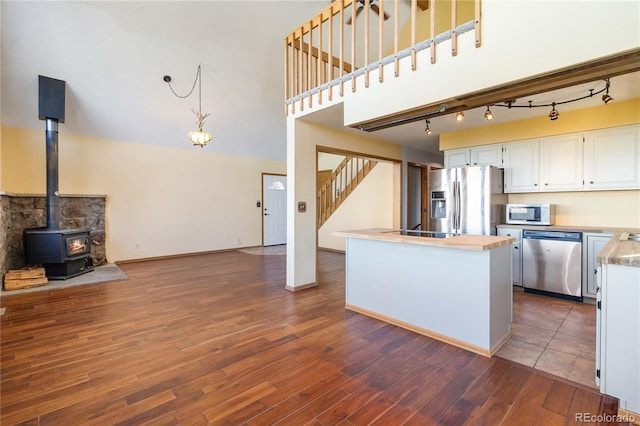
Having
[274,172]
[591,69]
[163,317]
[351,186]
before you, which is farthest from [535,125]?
[274,172]

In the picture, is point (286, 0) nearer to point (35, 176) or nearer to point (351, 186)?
point (351, 186)

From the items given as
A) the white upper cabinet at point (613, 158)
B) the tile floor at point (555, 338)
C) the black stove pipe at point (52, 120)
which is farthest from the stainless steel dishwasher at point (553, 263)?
the black stove pipe at point (52, 120)

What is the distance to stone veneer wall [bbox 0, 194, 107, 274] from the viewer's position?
15.4 feet

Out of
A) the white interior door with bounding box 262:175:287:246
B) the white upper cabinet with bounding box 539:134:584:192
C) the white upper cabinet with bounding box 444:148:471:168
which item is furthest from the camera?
the white interior door with bounding box 262:175:287:246

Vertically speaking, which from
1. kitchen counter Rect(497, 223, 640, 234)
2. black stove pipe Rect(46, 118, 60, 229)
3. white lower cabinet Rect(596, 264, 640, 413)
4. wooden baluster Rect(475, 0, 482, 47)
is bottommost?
white lower cabinet Rect(596, 264, 640, 413)

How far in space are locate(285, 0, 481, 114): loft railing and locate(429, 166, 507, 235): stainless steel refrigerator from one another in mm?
2068

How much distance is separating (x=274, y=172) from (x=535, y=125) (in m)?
6.29

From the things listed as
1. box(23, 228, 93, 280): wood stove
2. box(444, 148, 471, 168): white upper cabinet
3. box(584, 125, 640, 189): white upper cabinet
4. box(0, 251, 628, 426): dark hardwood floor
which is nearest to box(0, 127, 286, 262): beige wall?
box(23, 228, 93, 280): wood stove

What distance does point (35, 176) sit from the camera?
5254 millimetres

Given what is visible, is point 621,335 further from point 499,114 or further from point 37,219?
point 37,219

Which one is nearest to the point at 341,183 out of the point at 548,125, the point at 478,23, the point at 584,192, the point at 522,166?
the point at 522,166

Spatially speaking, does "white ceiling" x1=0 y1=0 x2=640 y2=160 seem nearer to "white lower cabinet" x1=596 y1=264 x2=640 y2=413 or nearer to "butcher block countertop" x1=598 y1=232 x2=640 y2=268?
"butcher block countertop" x1=598 y1=232 x2=640 y2=268

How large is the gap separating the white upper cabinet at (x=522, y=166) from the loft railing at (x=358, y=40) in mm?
2003

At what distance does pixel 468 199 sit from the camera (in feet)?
15.1
